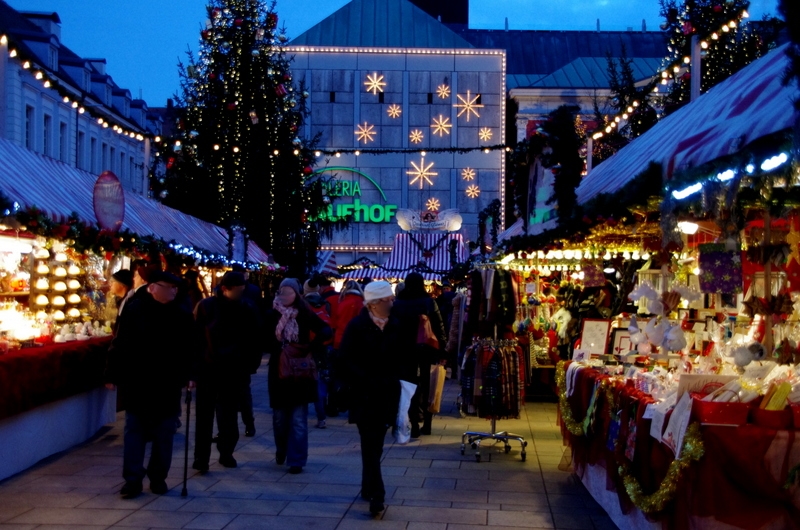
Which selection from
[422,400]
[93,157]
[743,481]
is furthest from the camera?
[93,157]

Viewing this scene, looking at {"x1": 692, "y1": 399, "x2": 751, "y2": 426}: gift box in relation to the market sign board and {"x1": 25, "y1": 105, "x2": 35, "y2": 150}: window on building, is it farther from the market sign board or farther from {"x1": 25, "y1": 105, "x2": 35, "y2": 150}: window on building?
{"x1": 25, "y1": 105, "x2": 35, "y2": 150}: window on building

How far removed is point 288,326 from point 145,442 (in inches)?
60.9

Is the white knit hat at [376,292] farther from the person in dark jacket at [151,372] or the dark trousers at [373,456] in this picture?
the person in dark jacket at [151,372]

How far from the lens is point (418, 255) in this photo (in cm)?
3150

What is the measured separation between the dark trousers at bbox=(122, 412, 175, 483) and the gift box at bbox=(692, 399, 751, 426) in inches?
160

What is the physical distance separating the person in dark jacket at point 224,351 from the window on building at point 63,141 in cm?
2521

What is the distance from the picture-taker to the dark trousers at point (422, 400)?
9414 mm

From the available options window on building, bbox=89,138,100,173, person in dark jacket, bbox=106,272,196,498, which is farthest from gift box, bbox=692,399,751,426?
window on building, bbox=89,138,100,173

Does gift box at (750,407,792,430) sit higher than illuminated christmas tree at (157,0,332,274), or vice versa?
illuminated christmas tree at (157,0,332,274)

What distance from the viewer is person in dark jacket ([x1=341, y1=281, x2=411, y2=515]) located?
630cm

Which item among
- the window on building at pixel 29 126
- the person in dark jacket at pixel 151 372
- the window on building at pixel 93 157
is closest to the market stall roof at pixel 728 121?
the person in dark jacket at pixel 151 372

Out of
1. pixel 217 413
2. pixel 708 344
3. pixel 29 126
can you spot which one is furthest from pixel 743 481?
pixel 29 126

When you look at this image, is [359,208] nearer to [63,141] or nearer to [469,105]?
[469,105]

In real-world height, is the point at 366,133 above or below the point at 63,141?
above
